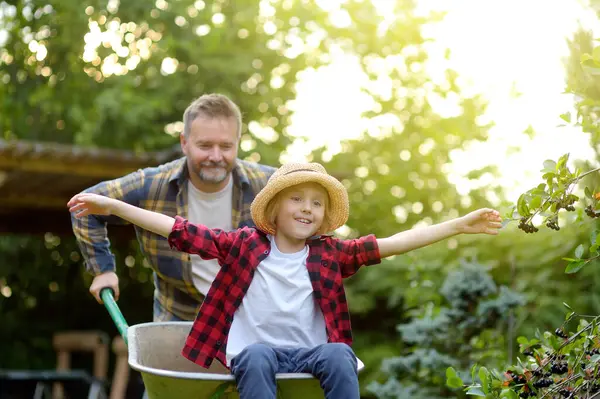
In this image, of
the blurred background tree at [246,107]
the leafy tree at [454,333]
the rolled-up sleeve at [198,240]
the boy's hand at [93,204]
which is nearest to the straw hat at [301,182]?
the rolled-up sleeve at [198,240]

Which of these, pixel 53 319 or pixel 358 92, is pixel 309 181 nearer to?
pixel 358 92

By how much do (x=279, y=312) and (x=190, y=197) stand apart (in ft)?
3.48

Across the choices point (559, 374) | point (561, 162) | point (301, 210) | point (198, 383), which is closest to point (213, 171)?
point (301, 210)

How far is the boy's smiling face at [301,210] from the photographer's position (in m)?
2.47

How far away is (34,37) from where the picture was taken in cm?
817

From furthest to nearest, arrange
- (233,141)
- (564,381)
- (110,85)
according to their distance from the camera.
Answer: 1. (110,85)
2. (233,141)
3. (564,381)

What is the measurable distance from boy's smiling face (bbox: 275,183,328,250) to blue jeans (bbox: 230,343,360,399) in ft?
1.31

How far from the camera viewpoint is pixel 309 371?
7.19ft

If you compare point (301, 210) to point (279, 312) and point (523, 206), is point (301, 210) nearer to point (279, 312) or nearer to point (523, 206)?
point (279, 312)

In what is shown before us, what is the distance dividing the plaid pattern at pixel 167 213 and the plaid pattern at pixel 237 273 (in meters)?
0.78

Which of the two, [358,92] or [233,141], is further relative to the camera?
[358,92]

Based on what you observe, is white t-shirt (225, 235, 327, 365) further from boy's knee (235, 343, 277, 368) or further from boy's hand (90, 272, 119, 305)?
boy's hand (90, 272, 119, 305)

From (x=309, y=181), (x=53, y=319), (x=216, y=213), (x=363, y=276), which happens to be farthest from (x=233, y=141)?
(x=53, y=319)

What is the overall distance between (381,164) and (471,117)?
79 centimetres
